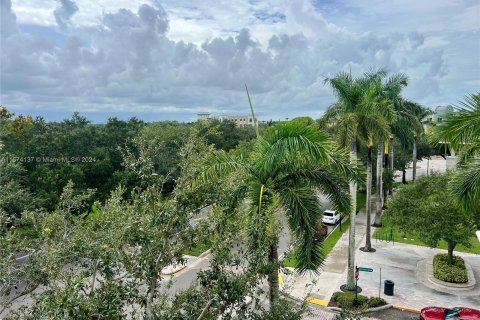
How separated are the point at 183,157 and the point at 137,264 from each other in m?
1.65

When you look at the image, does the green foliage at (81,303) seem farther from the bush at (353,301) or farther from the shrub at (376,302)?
the shrub at (376,302)

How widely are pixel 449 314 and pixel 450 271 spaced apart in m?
4.74

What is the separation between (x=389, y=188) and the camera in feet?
105

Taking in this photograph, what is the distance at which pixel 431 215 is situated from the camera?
16000mm

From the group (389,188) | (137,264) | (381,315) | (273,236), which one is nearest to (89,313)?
(137,264)

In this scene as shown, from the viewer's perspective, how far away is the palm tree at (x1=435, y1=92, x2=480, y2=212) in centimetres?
823

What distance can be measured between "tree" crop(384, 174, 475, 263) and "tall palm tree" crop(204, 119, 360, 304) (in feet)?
27.5

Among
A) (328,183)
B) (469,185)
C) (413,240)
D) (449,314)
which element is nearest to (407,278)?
(449,314)

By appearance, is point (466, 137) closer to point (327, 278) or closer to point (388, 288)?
point (388, 288)

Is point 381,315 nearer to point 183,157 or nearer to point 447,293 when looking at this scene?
point 447,293

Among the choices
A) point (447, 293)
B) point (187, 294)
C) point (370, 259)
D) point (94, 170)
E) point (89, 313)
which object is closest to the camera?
point (89, 313)

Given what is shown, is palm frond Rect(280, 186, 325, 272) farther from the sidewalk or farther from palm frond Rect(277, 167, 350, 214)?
the sidewalk

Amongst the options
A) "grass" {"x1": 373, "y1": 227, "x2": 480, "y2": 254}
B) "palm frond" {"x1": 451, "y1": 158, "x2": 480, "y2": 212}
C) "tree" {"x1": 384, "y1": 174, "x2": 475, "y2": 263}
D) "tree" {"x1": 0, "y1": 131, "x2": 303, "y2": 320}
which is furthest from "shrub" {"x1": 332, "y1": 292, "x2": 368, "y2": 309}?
"tree" {"x1": 0, "y1": 131, "x2": 303, "y2": 320}

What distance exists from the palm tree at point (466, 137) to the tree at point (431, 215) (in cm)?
595
